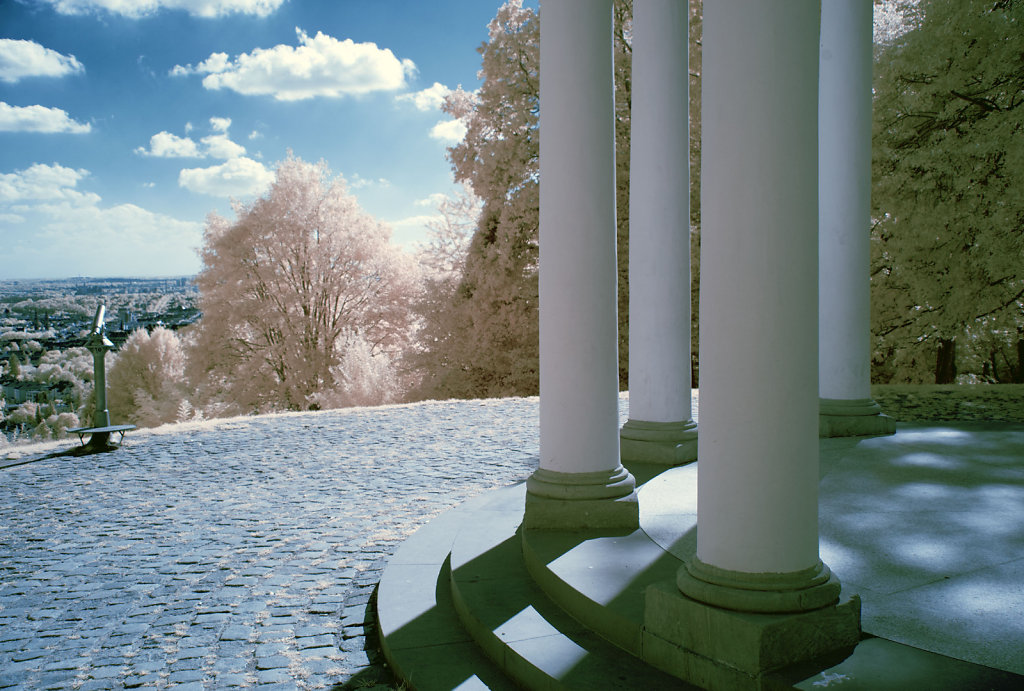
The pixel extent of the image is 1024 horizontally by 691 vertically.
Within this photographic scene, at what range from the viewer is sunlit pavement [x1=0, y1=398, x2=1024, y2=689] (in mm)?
9211

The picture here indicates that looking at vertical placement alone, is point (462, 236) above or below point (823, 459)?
above

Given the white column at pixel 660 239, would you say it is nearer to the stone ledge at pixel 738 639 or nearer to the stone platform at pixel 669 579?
the stone platform at pixel 669 579

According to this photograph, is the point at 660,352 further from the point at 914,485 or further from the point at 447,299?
the point at 447,299

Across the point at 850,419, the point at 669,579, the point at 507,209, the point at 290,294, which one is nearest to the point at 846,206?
the point at 850,419

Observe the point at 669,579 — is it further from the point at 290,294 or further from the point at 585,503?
the point at 290,294

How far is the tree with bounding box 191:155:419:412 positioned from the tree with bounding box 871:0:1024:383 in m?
47.9

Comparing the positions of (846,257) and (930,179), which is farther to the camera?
(930,179)

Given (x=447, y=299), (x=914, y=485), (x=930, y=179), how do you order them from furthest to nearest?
1. (x=447, y=299)
2. (x=930, y=179)
3. (x=914, y=485)

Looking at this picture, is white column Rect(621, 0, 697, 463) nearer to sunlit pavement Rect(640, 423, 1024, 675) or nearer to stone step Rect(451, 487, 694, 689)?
sunlit pavement Rect(640, 423, 1024, 675)

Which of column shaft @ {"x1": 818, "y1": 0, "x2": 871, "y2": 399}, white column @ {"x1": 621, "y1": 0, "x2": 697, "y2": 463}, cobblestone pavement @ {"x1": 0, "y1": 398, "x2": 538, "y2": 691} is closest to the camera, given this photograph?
cobblestone pavement @ {"x1": 0, "y1": 398, "x2": 538, "y2": 691}

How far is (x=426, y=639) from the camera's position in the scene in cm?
986

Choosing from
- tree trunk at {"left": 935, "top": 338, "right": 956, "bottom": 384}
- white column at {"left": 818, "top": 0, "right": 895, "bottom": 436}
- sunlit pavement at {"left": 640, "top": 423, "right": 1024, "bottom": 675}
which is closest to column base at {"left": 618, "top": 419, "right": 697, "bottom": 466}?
sunlit pavement at {"left": 640, "top": 423, "right": 1024, "bottom": 675}

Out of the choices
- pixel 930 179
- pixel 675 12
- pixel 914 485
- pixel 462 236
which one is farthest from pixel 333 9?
pixel 914 485

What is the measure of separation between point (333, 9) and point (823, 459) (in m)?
82.3
